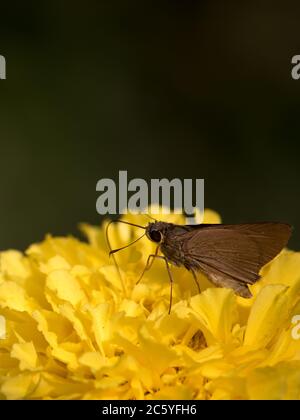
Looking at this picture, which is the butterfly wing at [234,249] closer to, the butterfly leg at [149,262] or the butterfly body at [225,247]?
the butterfly body at [225,247]

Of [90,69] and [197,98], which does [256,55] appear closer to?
[197,98]

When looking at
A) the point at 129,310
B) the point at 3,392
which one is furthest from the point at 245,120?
the point at 3,392

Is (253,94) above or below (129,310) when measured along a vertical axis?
above

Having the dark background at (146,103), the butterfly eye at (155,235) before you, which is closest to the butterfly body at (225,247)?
the butterfly eye at (155,235)
